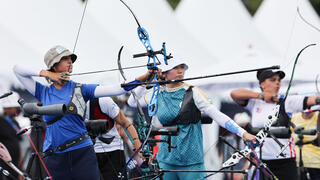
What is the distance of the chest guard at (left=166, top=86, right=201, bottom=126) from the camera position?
3328 millimetres

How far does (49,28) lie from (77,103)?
3653 millimetres

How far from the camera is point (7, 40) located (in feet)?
18.8

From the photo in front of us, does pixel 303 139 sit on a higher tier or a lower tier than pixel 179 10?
lower

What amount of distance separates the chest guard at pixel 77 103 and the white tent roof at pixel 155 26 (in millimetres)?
3785

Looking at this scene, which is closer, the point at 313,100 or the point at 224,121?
the point at 224,121

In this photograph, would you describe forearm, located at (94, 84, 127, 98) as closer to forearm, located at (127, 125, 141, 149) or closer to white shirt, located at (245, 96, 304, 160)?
forearm, located at (127, 125, 141, 149)

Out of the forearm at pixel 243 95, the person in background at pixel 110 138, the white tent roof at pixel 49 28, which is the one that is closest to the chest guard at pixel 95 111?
the person in background at pixel 110 138

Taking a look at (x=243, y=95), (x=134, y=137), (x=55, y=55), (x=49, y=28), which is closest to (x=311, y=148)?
(x=243, y=95)

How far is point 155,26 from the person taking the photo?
25.8 feet

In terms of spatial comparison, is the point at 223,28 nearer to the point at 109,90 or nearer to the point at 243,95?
the point at 243,95

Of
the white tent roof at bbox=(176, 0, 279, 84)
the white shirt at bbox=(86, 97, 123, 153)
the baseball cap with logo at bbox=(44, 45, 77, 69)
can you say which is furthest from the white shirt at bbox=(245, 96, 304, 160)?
the white tent roof at bbox=(176, 0, 279, 84)

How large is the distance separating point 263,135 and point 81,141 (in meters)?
1.35

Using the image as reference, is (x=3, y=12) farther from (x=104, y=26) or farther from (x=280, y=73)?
(x=280, y=73)

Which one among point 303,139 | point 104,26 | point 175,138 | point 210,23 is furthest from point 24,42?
point 210,23
